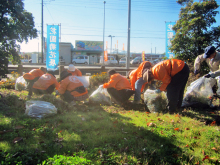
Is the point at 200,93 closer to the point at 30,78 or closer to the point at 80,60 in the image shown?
the point at 30,78

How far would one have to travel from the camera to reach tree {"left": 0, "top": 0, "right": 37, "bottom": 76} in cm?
532

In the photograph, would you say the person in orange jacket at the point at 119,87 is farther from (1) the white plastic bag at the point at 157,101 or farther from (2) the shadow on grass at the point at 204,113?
(2) the shadow on grass at the point at 204,113

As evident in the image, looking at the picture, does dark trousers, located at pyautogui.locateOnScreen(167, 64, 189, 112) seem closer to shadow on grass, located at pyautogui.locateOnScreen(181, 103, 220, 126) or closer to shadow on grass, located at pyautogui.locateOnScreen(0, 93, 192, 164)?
shadow on grass, located at pyautogui.locateOnScreen(181, 103, 220, 126)

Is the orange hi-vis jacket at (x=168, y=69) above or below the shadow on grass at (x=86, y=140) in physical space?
above

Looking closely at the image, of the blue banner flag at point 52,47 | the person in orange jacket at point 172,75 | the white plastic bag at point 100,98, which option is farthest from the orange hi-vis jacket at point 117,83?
the blue banner flag at point 52,47

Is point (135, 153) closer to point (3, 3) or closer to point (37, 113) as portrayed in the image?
point (37, 113)

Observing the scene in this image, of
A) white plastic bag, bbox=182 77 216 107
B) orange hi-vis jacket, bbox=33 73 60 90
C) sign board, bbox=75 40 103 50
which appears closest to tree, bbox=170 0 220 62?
white plastic bag, bbox=182 77 216 107

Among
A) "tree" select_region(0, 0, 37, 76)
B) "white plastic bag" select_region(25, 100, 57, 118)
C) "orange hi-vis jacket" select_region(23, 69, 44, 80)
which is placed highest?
"tree" select_region(0, 0, 37, 76)

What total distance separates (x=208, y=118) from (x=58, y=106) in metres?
3.85

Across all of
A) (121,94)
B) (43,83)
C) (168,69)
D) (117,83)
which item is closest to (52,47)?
(43,83)

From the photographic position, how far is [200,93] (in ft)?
15.6

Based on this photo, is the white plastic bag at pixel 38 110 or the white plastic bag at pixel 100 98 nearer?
the white plastic bag at pixel 38 110

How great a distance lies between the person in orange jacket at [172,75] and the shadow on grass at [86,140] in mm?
1253

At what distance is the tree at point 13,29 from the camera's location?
5324 mm
